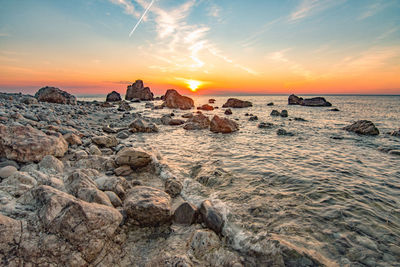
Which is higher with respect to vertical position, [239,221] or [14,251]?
[14,251]

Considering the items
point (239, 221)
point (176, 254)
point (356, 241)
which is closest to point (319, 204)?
point (356, 241)

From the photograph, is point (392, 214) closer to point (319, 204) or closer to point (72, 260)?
point (319, 204)

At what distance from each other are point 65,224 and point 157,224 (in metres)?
1.73

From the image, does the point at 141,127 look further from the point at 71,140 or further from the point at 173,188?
the point at 173,188

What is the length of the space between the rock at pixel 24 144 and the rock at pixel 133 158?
2.19 metres

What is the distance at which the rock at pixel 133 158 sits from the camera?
Result: 21.6 feet

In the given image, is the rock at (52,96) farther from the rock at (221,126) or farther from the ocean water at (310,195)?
the ocean water at (310,195)

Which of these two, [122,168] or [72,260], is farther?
[122,168]

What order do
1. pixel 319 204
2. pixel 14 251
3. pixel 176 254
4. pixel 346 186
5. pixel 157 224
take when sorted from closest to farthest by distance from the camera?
pixel 14 251 → pixel 176 254 → pixel 157 224 → pixel 319 204 → pixel 346 186

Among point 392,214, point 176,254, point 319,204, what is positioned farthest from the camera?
point 319,204

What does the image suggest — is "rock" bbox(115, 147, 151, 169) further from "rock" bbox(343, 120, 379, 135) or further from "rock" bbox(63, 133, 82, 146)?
"rock" bbox(343, 120, 379, 135)

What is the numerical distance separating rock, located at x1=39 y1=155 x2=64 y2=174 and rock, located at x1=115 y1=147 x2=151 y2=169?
167cm

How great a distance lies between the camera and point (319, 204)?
475cm

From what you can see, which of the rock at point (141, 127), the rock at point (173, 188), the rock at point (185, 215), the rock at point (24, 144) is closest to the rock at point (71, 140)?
the rock at point (24, 144)
